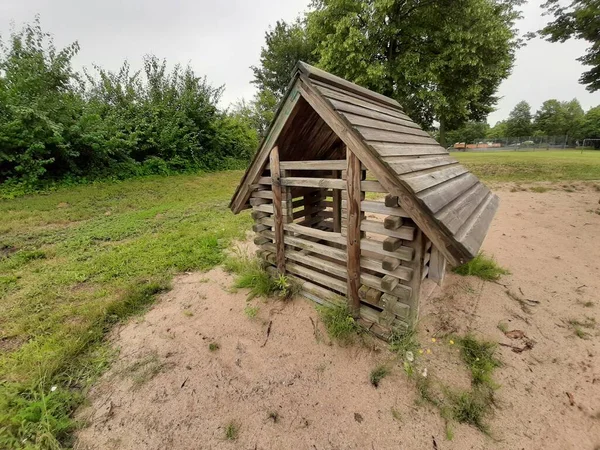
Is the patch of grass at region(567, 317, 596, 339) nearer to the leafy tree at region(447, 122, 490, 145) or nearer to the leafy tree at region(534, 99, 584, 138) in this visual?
the leafy tree at region(447, 122, 490, 145)

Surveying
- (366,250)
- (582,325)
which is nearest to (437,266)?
(366,250)

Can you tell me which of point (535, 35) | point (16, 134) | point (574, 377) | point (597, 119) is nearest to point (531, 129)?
point (597, 119)

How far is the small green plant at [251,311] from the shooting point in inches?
142

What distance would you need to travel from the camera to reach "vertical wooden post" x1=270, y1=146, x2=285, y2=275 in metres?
3.27

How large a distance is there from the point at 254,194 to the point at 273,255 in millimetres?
1006

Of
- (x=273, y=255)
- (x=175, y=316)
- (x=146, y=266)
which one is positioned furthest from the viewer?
(x=146, y=266)

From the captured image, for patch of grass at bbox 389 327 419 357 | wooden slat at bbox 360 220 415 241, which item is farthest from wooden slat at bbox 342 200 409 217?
patch of grass at bbox 389 327 419 357

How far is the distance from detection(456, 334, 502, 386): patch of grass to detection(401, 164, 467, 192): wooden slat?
1.96 metres

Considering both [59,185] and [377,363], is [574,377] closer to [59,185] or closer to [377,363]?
[377,363]

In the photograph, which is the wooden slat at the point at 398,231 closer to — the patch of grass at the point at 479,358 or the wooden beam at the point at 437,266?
the wooden beam at the point at 437,266

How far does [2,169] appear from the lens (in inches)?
373

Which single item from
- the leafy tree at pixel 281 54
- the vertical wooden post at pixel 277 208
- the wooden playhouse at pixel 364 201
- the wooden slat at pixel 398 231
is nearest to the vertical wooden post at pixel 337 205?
the wooden playhouse at pixel 364 201

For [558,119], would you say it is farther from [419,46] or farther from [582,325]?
[582,325]

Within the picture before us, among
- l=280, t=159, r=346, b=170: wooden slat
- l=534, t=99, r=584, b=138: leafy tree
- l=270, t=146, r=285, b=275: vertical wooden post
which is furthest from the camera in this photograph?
l=534, t=99, r=584, b=138: leafy tree
